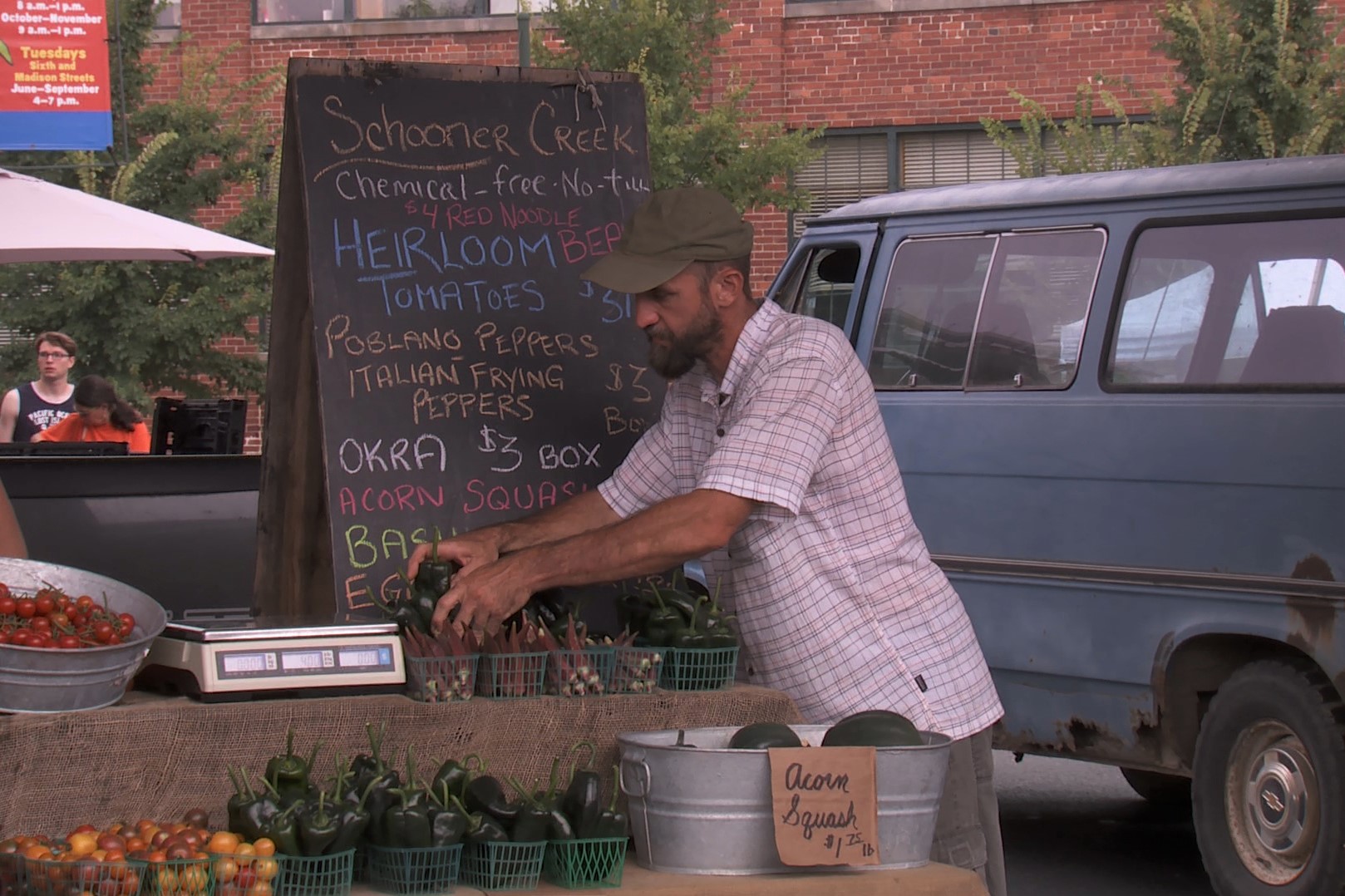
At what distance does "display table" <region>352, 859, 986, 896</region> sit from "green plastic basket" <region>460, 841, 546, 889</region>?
3cm

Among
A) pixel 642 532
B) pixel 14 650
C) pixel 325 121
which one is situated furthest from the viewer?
pixel 325 121

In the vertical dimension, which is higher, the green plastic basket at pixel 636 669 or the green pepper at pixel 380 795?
the green plastic basket at pixel 636 669

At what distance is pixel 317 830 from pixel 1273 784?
4350mm

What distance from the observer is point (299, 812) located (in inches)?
122

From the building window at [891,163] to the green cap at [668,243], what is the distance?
558 inches

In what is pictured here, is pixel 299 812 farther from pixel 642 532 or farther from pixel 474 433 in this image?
pixel 474 433

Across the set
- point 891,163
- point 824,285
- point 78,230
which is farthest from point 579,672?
point 891,163

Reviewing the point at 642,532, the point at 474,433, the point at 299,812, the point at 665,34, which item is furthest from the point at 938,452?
the point at 665,34

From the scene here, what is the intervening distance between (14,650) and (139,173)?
12.8 meters

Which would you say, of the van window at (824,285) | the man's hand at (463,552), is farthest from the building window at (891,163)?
the man's hand at (463,552)

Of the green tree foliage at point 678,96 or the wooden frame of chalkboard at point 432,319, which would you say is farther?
the green tree foliage at point 678,96

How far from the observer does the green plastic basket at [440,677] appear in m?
3.44

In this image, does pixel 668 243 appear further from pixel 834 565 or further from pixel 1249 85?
pixel 1249 85

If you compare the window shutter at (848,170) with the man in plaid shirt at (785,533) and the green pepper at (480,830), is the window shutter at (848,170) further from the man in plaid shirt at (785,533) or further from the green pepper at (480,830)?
the green pepper at (480,830)
